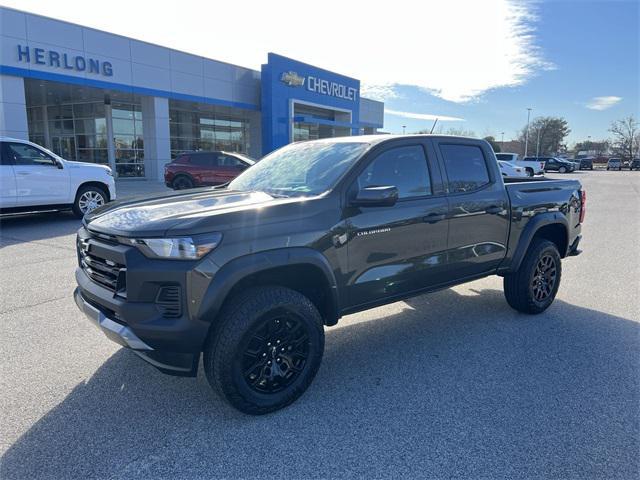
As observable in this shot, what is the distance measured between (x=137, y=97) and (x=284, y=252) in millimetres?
24223

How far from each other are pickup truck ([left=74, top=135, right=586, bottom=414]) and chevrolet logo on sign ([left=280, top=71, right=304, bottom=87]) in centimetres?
2569

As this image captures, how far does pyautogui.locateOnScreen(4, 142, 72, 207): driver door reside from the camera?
9312mm

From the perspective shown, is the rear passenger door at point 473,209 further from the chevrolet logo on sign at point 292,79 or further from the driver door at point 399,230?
the chevrolet logo on sign at point 292,79

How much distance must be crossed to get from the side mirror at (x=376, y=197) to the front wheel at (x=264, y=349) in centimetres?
81

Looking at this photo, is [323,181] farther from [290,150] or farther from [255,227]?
[290,150]

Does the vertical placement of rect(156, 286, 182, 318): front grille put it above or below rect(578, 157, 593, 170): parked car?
below

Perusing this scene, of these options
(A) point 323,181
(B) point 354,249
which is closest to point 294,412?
(B) point 354,249

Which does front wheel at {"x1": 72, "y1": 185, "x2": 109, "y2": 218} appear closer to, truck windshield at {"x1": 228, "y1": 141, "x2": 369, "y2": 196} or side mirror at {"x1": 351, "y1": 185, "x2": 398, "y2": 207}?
truck windshield at {"x1": 228, "y1": 141, "x2": 369, "y2": 196}

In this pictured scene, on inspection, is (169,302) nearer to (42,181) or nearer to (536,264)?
(536,264)

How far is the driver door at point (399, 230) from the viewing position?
3410mm

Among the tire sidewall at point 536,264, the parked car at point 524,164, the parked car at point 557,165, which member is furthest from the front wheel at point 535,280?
the parked car at point 557,165

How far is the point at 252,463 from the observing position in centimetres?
256

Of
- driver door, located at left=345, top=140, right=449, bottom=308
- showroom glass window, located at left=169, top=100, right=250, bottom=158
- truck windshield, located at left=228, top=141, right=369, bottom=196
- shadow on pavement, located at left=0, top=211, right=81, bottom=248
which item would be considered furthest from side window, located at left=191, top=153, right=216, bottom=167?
driver door, located at left=345, top=140, right=449, bottom=308

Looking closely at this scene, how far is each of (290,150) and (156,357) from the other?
2481 mm
